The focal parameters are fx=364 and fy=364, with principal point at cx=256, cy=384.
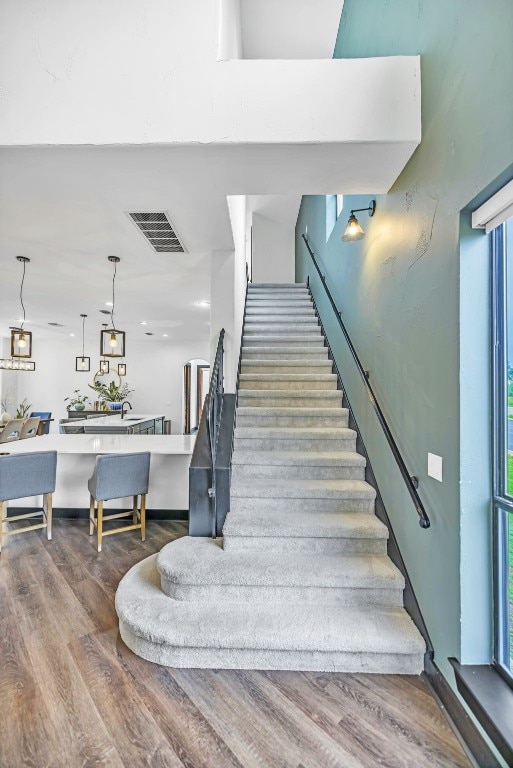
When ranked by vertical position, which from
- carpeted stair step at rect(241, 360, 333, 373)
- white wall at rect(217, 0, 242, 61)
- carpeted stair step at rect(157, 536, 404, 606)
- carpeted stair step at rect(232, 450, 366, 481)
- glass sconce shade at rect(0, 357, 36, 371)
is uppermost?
white wall at rect(217, 0, 242, 61)

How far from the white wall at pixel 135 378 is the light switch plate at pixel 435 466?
9.78m

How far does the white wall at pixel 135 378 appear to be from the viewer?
37.0 ft

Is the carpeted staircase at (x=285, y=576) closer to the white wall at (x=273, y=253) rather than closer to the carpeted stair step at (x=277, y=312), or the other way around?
the carpeted stair step at (x=277, y=312)

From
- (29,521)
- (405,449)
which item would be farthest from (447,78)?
(29,521)

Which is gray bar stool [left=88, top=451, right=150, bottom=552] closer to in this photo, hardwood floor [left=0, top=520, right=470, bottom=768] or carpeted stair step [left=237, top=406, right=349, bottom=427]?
carpeted stair step [left=237, top=406, right=349, bottom=427]

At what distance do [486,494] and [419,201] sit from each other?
5.11 ft

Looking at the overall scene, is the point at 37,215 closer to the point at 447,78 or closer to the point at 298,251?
the point at 447,78

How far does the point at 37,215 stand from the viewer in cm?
300

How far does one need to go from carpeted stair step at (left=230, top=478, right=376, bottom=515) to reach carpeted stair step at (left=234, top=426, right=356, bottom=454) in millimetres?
499

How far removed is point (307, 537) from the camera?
2451mm

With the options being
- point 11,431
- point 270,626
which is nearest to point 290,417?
point 270,626

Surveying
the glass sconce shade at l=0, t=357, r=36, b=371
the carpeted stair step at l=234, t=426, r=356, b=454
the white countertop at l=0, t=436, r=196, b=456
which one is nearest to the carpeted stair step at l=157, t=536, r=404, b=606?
the carpeted stair step at l=234, t=426, r=356, b=454

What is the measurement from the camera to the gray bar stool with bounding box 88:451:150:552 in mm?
3354

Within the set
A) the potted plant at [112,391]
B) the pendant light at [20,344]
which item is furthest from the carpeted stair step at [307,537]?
the potted plant at [112,391]
